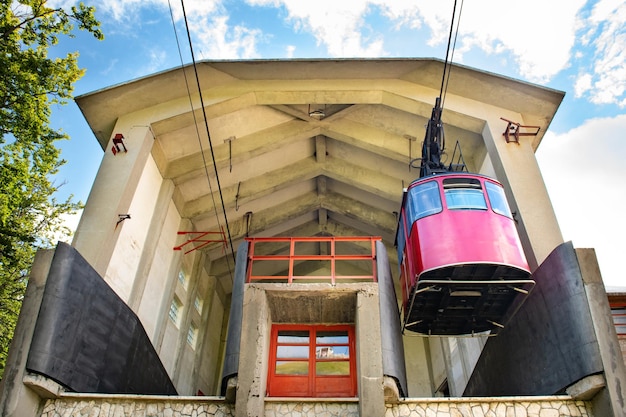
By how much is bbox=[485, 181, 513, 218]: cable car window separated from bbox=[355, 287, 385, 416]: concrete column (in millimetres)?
3682

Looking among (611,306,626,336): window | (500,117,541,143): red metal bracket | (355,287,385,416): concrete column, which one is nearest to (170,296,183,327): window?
(355,287,385,416): concrete column

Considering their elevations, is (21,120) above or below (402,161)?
below

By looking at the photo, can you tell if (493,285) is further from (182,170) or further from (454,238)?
(182,170)

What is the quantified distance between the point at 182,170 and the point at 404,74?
28.2ft

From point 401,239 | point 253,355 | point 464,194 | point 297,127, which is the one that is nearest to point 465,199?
point 464,194

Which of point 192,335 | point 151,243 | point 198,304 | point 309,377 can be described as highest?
point 198,304

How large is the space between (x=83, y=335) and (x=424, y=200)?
8068 mm

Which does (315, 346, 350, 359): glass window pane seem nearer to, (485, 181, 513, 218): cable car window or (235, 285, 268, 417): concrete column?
(235, 285, 268, 417): concrete column

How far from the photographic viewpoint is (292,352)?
1080 centimetres

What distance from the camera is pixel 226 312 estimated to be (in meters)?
26.6

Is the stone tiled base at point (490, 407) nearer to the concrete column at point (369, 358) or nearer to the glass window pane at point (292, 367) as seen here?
the concrete column at point (369, 358)

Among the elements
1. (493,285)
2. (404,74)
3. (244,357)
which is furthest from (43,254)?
(404,74)

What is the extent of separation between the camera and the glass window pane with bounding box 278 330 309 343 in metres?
10.9

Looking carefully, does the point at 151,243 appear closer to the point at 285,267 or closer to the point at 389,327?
the point at 389,327
